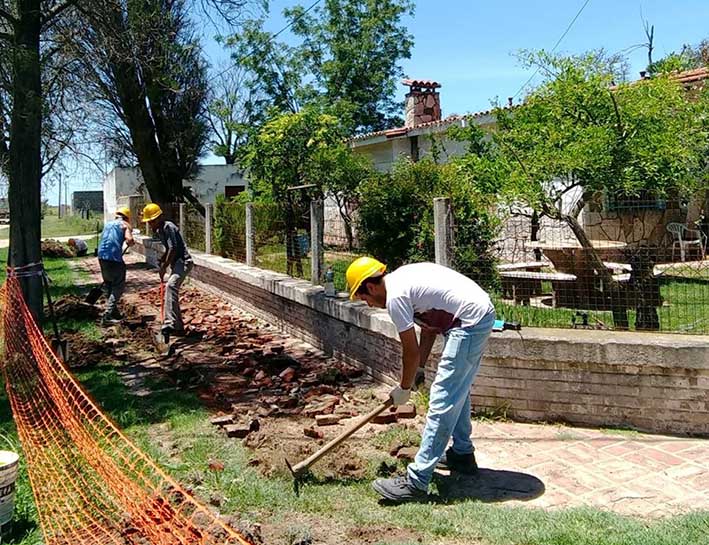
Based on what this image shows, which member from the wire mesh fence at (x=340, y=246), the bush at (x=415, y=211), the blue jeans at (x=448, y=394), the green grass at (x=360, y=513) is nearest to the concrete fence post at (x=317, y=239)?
the wire mesh fence at (x=340, y=246)

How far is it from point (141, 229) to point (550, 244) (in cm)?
1692

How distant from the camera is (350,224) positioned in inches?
399

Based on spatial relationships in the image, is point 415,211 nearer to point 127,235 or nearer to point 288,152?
point 127,235

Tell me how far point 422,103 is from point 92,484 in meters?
17.2

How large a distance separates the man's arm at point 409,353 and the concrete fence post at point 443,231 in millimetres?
2054

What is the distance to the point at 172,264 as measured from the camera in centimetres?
920

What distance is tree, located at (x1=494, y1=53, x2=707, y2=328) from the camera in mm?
6156

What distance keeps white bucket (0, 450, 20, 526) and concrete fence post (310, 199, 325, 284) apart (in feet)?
15.6

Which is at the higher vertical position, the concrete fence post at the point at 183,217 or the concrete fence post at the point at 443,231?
the concrete fence post at the point at 183,217

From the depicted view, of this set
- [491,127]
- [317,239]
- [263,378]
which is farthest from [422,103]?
[263,378]

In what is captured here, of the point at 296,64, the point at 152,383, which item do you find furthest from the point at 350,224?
the point at 296,64

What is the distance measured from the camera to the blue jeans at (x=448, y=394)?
4.21 meters

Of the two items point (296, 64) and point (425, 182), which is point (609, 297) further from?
point (296, 64)

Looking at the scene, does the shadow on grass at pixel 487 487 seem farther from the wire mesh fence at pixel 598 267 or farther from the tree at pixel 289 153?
the tree at pixel 289 153
